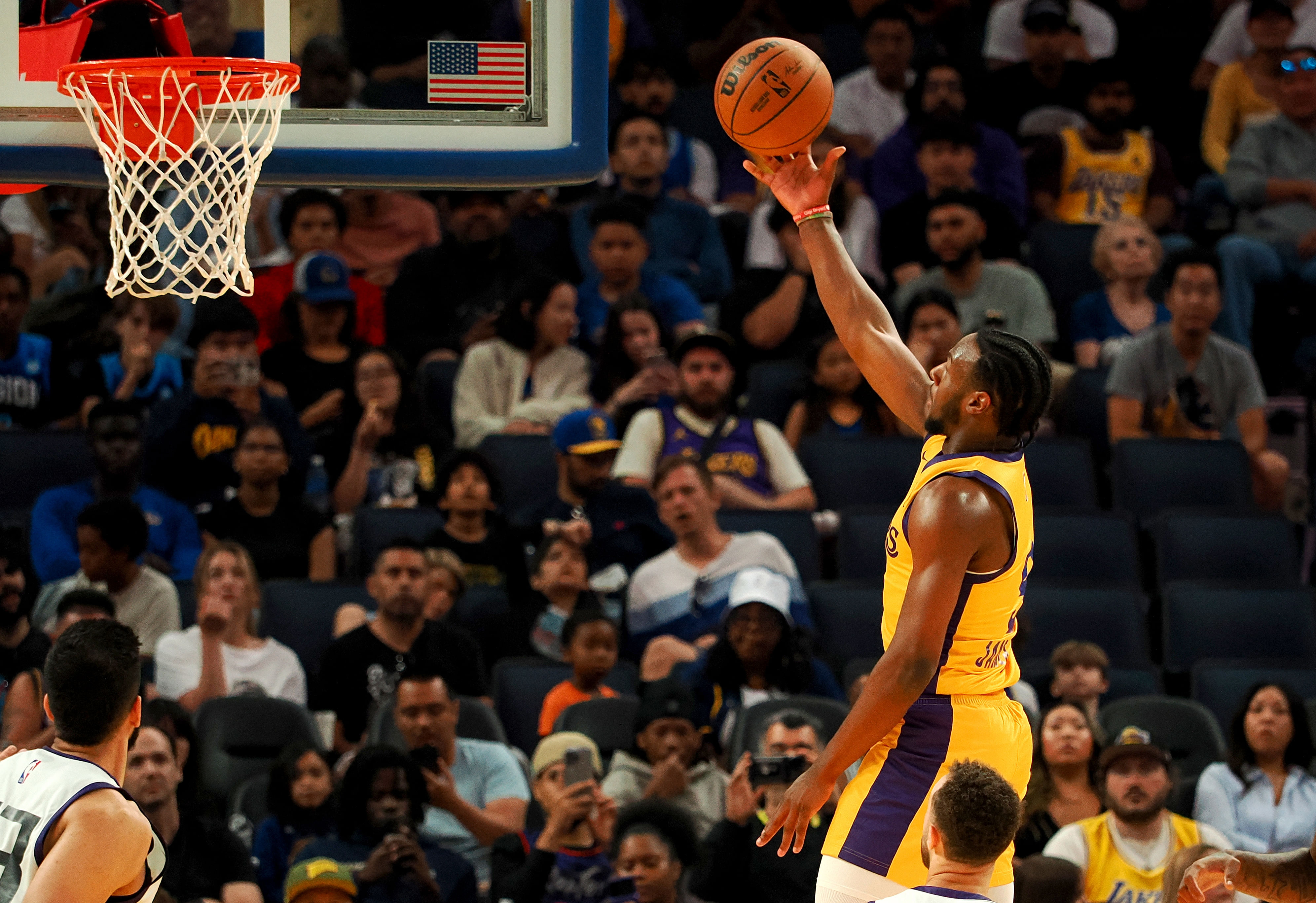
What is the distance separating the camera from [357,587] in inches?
287

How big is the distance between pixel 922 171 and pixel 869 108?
3.43ft

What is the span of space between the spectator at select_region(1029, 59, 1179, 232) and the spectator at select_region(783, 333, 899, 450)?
241cm

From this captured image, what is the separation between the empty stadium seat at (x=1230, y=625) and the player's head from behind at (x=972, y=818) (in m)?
4.76

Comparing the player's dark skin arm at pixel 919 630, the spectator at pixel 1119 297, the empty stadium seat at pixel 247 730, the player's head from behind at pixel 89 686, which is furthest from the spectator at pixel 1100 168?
the player's head from behind at pixel 89 686

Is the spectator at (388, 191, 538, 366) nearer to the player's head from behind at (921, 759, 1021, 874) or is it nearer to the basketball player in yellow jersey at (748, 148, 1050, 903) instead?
the basketball player in yellow jersey at (748, 148, 1050, 903)

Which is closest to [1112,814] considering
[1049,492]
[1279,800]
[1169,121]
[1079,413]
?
[1279,800]

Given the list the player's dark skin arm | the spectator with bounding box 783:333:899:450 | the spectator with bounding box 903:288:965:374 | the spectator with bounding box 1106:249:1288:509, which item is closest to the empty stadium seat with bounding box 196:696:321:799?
the spectator with bounding box 783:333:899:450

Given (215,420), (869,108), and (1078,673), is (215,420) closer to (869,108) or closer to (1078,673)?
(1078,673)

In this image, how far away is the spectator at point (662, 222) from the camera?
31.1 ft

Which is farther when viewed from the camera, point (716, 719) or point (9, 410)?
point (9, 410)

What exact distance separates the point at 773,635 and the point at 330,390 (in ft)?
9.17

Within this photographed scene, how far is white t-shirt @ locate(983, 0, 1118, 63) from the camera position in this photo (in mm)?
11391

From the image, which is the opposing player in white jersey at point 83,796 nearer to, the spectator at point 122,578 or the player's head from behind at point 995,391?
the player's head from behind at point 995,391

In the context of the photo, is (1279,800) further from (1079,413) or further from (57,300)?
(57,300)
